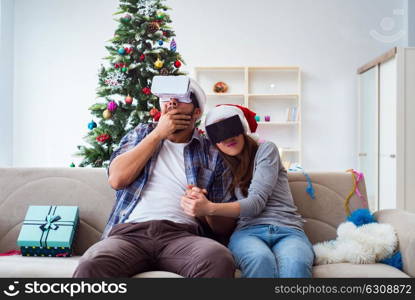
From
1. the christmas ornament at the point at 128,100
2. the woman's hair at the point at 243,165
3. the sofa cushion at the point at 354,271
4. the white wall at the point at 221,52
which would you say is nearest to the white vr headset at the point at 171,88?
the woman's hair at the point at 243,165

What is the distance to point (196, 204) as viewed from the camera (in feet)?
5.48

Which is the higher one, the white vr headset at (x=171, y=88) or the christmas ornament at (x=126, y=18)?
the christmas ornament at (x=126, y=18)

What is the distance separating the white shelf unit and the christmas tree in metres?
2.64

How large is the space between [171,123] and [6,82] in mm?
4701

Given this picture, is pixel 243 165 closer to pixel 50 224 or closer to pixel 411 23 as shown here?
pixel 50 224

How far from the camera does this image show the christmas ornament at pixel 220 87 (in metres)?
5.71

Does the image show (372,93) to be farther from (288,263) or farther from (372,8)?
(288,263)

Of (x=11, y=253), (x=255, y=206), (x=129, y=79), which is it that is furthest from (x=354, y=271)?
(x=129, y=79)

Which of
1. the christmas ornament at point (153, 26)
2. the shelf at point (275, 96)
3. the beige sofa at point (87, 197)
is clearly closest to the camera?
the beige sofa at point (87, 197)

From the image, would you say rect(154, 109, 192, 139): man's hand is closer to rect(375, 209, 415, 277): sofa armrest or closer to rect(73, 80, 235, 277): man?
rect(73, 80, 235, 277): man

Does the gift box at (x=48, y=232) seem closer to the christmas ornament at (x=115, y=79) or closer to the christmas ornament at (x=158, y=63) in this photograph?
the christmas ornament at (x=115, y=79)

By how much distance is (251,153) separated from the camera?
77.2 inches

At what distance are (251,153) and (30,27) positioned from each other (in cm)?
501

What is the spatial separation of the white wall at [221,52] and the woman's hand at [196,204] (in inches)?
169
